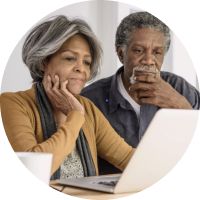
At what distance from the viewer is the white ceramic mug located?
113 cm

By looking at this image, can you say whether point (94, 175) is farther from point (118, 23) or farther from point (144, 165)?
point (118, 23)

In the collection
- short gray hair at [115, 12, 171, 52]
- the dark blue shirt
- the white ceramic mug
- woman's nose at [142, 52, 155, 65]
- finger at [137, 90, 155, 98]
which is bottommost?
Answer: the white ceramic mug

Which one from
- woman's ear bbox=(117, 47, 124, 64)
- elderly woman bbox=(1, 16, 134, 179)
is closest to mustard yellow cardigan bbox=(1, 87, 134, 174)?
elderly woman bbox=(1, 16, 134, 179)

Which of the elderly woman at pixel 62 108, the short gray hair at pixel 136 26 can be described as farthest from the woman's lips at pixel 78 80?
the short gray hair at pixel 136 26

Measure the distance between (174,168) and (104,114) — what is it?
0.68ft

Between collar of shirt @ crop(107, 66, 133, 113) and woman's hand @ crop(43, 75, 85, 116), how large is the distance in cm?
7

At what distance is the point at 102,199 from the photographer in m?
1.19

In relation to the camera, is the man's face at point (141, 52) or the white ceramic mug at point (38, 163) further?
the man's face at point (141, 52)

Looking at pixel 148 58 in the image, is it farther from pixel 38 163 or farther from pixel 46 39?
pixel 38 163

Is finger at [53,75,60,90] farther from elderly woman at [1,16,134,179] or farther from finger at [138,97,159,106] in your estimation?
finger at [138,97,159,106]

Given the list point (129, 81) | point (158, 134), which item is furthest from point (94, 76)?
point (158, 134)

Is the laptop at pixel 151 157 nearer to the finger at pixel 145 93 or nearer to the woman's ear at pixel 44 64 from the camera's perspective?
the finger at pixel 145 93

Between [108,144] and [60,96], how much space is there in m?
0.14

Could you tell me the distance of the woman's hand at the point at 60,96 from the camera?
1.20 metres
